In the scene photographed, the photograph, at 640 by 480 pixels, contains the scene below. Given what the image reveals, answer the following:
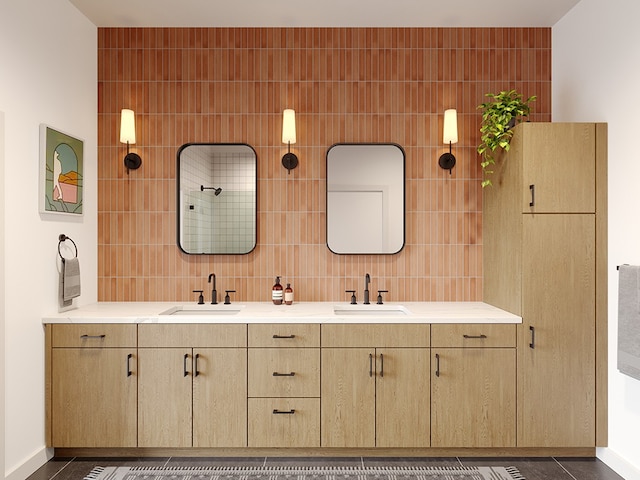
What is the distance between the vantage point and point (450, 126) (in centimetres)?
323

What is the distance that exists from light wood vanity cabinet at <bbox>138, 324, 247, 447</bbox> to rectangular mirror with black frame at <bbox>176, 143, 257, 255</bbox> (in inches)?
28.5

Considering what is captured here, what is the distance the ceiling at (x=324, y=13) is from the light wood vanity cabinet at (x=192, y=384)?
191cm

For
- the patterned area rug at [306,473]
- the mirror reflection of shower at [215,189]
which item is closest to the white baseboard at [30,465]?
the patterned area rug at [306,473]

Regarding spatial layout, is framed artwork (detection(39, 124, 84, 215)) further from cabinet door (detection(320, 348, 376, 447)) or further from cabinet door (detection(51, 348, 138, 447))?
cabinet door (detection(320, 348, 376, 447))

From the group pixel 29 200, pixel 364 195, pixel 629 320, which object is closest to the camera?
pixel 629 320

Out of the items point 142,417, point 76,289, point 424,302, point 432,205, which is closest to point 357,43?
point 432,205

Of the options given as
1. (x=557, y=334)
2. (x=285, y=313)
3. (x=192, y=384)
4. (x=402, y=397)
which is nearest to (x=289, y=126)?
(x=285, y=313)

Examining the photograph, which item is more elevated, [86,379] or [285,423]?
[86,379]

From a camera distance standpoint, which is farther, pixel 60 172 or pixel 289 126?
pixel 289 126

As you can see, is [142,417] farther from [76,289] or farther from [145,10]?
[145,10]

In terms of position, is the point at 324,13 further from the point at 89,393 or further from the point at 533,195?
the point at 89,393

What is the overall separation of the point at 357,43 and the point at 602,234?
1.91 meters

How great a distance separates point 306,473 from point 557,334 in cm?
155

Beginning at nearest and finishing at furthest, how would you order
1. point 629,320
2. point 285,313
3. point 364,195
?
point 629,320 < point 285,313 < point 364,195
